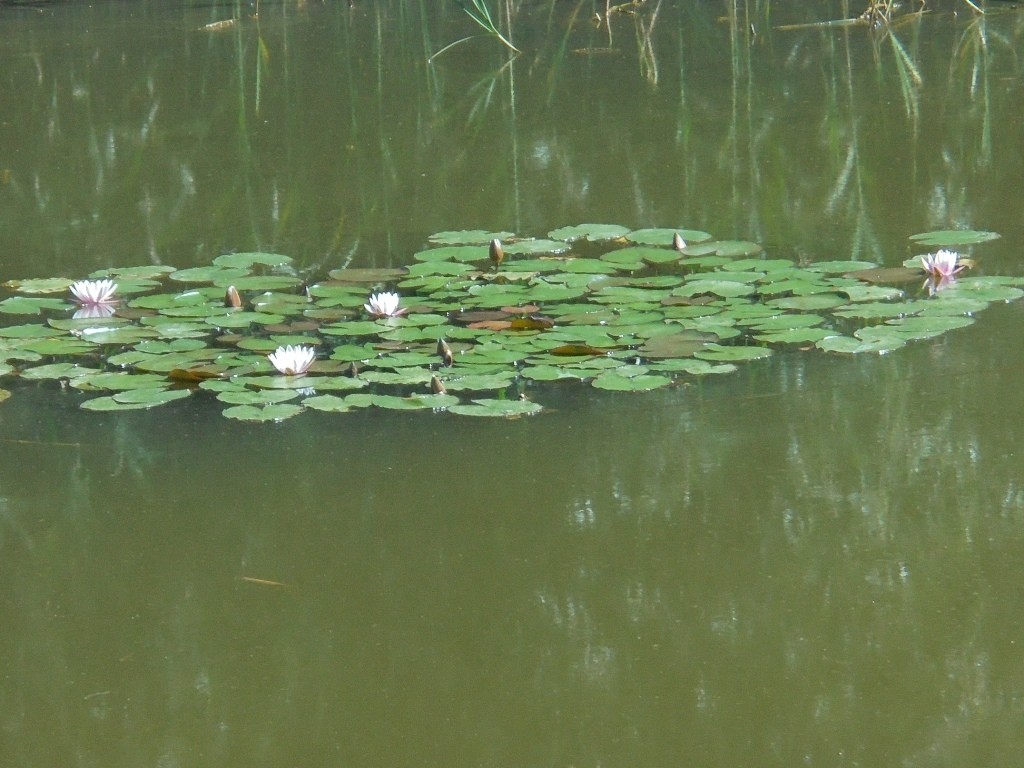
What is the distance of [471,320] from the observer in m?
3.37

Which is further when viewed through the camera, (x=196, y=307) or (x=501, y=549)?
(x=196, y=307)

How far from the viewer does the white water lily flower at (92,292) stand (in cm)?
359

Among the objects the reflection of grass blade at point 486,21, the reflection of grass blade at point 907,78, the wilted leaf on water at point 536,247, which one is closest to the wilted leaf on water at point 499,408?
the wilted leaf on water at point 536,247

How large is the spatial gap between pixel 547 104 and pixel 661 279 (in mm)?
2982


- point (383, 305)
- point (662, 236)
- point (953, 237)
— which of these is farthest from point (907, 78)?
point (383, 305)

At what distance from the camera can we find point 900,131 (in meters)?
5.45

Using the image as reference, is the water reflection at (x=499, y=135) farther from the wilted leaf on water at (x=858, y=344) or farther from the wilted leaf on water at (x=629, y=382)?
the wilted leaf on water at (x=629, y=382)

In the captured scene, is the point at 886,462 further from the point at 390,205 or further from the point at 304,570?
the point at 390,205

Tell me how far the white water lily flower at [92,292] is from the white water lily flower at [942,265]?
2061 mm

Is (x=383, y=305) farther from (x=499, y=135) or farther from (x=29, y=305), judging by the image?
(x=499, y=135)

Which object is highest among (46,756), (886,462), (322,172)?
(322,172)

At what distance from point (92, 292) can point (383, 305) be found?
0.78m

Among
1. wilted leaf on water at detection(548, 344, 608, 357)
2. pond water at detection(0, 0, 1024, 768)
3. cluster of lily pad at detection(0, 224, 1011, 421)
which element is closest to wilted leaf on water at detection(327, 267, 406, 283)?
cluster of lily pad at detection(0, 224, 1011, 421)

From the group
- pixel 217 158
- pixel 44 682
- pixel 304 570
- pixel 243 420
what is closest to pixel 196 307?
pixel 243 420
